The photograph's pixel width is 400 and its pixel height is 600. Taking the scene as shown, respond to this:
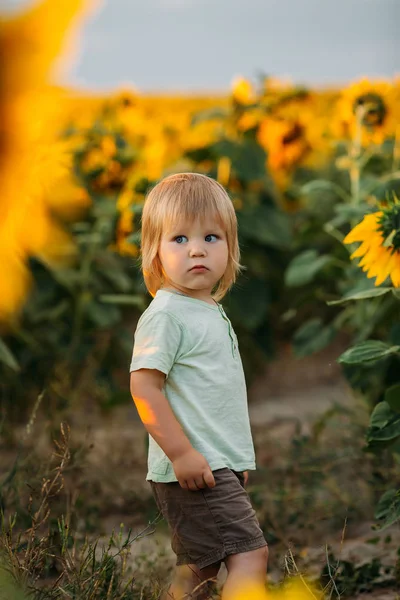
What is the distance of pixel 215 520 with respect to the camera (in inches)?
57.7

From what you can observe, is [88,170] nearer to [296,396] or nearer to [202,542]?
[296,396]

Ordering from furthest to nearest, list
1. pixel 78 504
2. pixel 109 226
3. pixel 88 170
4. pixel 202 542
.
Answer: pixel 88 170, pixel 109 226, pixel 78 504, pixel 202 542

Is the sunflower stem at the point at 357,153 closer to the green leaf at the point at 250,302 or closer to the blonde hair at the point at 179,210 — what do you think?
the green leaf at the point at 250,302

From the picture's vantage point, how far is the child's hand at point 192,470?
4.63 ft

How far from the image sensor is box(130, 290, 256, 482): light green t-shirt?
1481 millimetres

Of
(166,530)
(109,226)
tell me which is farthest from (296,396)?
(166,530)

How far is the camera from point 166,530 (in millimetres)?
2408

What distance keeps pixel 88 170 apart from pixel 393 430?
1.95m

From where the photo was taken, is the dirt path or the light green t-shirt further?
the dirt path

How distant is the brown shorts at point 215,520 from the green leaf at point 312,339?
1155mm

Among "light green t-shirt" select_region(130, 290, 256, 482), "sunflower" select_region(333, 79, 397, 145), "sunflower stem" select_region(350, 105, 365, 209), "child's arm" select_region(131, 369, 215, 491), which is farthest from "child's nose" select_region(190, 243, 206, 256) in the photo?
"sunflower" select_region(333, 79, 397, 145)

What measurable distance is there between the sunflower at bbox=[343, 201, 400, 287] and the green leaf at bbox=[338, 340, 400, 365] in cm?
15

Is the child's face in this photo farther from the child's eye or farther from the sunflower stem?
the sunflower stem

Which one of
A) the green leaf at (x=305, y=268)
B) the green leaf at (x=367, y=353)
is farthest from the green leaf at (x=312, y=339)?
the green leaf at (x=367, y=353)
